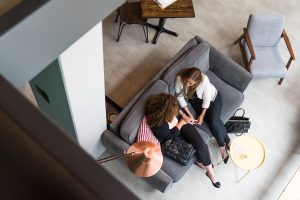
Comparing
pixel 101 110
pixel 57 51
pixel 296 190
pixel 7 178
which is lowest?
pixel 296 190

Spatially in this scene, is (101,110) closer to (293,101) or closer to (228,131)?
(228,131)

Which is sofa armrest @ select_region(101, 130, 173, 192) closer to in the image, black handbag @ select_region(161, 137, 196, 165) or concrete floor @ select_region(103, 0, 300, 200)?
black handbag @ select_region(161, 137, 196, 165)

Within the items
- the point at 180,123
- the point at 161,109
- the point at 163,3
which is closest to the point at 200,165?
the point at 180,123

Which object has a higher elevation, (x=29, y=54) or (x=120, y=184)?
(x=120, y=184)

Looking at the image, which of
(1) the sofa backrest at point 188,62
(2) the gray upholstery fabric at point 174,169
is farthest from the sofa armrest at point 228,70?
(2) the gray upholstery fabric at point 174,169

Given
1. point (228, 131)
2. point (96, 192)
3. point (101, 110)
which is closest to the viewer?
point (96, 192)

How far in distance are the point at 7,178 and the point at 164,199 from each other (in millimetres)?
4262

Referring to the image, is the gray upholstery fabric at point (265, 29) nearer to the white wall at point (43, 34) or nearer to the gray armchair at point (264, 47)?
the gray armchair at point (264, 47)

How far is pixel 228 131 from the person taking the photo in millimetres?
5668

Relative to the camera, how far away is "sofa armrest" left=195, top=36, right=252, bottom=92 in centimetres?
555

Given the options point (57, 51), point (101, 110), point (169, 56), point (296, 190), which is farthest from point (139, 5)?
point (57, 51)

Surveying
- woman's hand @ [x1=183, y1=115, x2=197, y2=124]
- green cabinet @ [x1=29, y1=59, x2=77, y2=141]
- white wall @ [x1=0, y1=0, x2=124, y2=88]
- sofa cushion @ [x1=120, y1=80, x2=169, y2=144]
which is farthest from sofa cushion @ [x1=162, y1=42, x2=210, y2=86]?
white wall @ [x1=0, y1=0, x2=124, y2=88]

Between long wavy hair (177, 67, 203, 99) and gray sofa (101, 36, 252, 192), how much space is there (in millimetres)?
275

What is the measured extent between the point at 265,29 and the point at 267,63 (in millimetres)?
534
